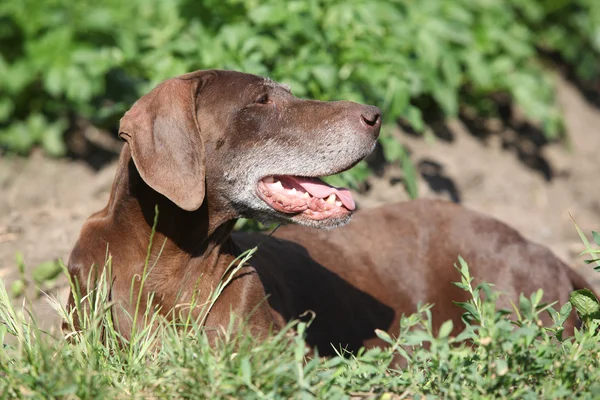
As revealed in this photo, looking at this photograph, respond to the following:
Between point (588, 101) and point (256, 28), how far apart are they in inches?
195

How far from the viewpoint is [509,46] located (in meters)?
7.43

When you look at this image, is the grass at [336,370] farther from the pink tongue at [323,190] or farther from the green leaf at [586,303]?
the pink tongue at [323,190]

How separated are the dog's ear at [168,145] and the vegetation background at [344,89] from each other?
157 centimetres

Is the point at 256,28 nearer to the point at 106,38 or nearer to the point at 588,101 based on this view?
the point at 106,38

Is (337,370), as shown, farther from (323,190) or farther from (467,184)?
(467,184)

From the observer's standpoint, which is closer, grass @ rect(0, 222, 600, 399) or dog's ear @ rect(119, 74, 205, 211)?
grass @ rect(0, 222, 600, 399)

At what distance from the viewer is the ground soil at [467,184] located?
5.97m

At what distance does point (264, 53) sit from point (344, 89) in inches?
22.9

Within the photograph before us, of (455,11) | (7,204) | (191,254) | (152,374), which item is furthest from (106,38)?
(152,374)

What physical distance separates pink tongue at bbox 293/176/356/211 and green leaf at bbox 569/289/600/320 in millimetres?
994

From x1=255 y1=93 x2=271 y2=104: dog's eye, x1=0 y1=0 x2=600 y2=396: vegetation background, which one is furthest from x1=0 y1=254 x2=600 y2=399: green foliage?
x1=0 y1=0 x2=600 y2=396: vegetation background

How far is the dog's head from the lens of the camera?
3.66 metres

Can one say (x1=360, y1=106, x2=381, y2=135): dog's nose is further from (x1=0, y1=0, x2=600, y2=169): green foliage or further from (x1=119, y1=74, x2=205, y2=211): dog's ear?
(x1=0, y1=0, x2=600, y2=169): green foliage

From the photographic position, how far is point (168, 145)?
3.45m
